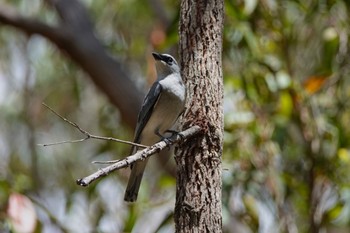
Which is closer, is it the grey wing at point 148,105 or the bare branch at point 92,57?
the grey wing at point 148,105

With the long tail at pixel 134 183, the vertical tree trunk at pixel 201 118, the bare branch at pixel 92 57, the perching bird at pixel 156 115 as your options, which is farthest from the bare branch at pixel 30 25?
the vertical tree trunk at pixel 201 118

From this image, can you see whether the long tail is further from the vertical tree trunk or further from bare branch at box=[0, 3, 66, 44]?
bare branch at box=[0, 3, 66, 44]

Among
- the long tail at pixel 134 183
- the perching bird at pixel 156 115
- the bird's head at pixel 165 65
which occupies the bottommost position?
the long tail at pixel 134 183

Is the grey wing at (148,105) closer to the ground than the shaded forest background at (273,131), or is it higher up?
closer to the ground

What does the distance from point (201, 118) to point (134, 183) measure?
856mm

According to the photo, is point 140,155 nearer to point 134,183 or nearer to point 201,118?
point 201,118

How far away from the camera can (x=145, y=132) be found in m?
4.03

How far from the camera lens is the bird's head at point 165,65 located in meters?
4.14

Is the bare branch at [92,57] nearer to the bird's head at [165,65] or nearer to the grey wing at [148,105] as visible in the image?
the bird's head at [165,65]

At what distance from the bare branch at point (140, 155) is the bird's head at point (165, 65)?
1.00 m

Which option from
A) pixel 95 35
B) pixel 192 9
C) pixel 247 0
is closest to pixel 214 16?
pixel 192 9

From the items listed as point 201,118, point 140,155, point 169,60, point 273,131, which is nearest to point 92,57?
point 273,131

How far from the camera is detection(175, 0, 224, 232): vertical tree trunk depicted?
3.10 metres

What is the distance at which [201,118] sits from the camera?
3.23 m
